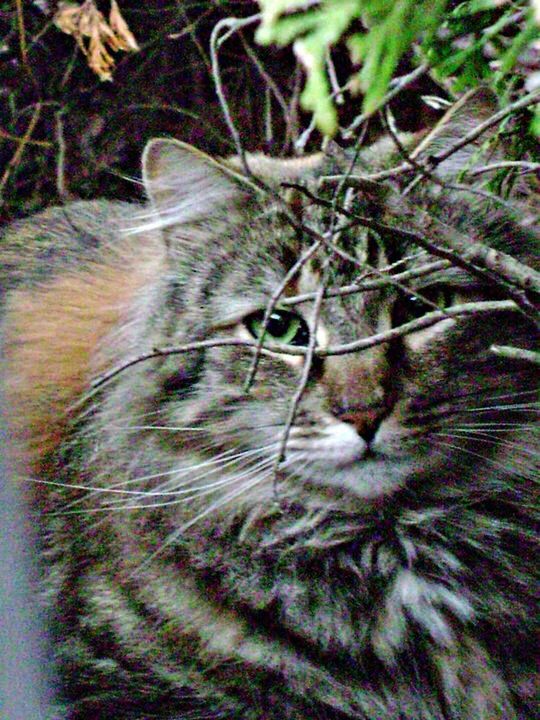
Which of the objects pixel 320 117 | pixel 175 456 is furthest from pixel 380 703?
pixel 320 117

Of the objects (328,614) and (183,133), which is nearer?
(328,614)

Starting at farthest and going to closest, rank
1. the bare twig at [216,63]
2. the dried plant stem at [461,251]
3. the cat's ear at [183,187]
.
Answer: the cat's ear at [183,187], the bare twig at [216,63], the dried plant stem at [461,251]

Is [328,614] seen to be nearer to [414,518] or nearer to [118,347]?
[414,518]

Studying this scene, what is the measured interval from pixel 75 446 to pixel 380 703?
884 millimetres

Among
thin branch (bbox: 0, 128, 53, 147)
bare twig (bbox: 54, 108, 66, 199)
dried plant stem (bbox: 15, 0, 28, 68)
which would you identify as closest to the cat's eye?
bare twig (bbox: 54, 108, 66, 199)

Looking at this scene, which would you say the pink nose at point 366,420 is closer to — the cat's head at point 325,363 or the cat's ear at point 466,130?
the cat's head at point 325,363

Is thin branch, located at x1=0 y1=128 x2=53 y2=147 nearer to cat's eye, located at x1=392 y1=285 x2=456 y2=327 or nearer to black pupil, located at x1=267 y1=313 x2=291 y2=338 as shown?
black pupil, located at x1=267 y1=313 x2=291 y2=338

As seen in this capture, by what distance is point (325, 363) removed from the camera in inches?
65.4

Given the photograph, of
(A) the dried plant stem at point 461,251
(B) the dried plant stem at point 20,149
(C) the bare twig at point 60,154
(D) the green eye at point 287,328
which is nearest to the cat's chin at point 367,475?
(D) the green eye at point 287,328

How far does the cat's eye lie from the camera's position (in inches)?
69.2

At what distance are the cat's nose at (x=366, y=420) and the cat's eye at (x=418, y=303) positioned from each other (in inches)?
9.1

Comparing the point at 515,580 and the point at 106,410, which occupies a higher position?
the point at 106,410

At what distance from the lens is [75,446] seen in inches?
84.5

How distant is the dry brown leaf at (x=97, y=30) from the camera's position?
9.31 ft
